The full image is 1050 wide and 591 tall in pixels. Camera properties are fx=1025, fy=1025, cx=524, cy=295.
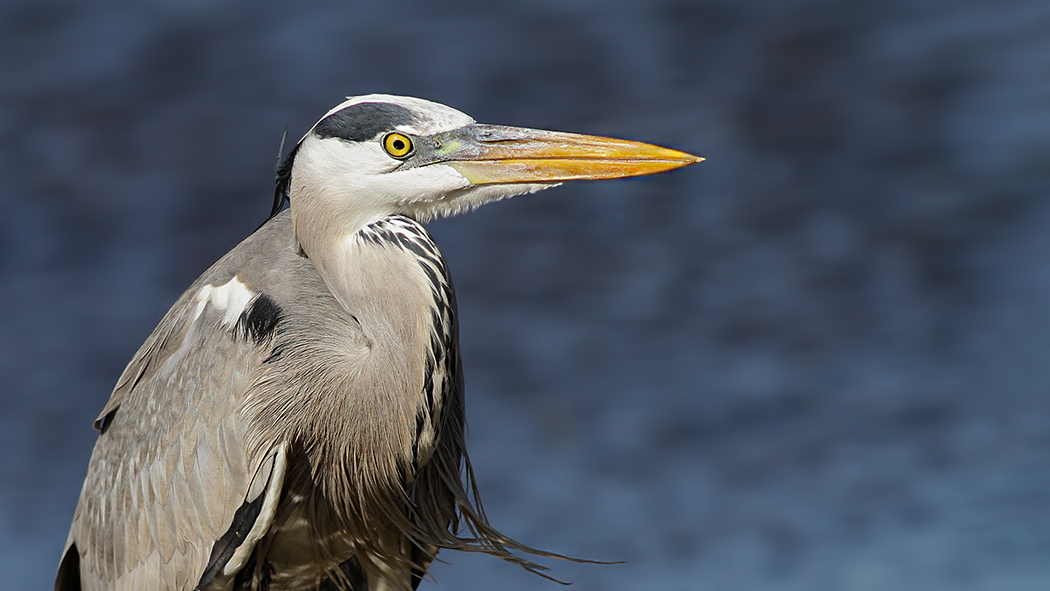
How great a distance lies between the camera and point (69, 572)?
7.73 ft

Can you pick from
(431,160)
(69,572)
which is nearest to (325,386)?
(431,160)

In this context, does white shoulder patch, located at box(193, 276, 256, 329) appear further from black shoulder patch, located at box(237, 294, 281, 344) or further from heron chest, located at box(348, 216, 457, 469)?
heron chest, located at box(348, 216, 457, 469)

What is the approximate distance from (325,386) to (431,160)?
0.46 metres

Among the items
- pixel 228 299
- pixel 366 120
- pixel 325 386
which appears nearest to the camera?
pixel 366 120

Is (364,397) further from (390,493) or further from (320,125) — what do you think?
(320,125)

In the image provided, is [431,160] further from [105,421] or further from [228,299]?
[105,421]

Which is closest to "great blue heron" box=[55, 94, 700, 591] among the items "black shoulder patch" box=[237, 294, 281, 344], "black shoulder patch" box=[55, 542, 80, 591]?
"black shoulder patch" box=[237, 294, 281, 344]

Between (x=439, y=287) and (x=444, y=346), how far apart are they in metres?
0.11

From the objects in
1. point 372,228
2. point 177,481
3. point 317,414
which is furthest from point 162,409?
point 372,228

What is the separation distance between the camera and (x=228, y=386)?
1920mm

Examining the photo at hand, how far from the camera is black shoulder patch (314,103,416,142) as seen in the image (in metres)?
1.76

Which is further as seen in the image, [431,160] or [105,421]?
[105,421]

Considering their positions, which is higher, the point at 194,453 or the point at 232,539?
the point at 194,453

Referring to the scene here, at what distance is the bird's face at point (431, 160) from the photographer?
1.76 m
